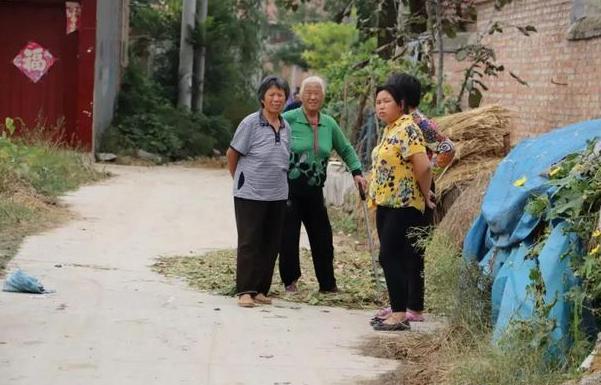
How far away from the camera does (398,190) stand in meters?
7.56

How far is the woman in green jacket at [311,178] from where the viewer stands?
28.9ft

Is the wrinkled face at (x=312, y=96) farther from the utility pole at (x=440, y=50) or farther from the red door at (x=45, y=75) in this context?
the red door at (x=45, y=75)

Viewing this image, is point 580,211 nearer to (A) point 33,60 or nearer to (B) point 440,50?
(B) point 440,50

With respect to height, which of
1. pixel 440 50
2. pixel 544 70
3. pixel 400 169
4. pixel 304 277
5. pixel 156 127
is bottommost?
pixel 156 127

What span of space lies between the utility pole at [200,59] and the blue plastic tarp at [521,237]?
62.6ft

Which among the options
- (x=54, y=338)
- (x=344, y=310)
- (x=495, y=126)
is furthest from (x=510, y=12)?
(x=54, y=338)


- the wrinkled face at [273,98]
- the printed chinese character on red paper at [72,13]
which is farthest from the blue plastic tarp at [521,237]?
the printed chinese character on red paper at [72,13]

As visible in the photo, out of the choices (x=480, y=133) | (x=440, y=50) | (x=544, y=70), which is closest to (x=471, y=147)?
(x=480, y=133)

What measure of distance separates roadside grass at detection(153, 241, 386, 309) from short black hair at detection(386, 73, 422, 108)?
174cm

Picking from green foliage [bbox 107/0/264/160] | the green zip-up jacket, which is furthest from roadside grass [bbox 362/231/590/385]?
green foliage [bbox 107/0/264/160]

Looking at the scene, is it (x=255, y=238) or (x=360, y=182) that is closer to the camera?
(x=255, y=238)

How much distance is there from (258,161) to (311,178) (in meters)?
0.62

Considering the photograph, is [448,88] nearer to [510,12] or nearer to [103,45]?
[510,12]

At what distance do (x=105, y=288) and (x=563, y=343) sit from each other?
13.6ft
